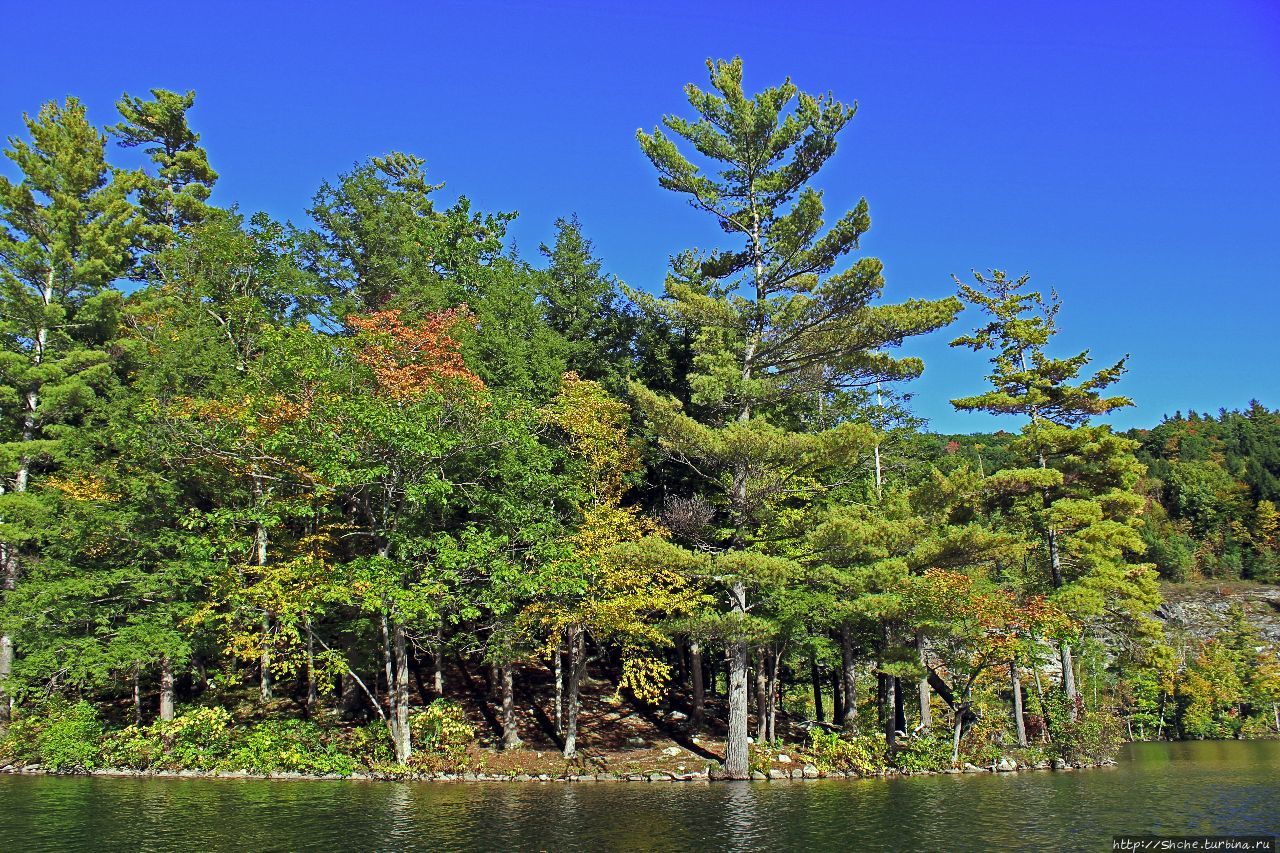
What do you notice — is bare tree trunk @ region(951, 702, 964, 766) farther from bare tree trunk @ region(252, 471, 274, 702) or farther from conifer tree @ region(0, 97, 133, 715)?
conifer tree @ region(0, 97, 133, 715)

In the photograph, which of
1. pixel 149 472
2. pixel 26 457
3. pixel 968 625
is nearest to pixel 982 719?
pixel 968 625

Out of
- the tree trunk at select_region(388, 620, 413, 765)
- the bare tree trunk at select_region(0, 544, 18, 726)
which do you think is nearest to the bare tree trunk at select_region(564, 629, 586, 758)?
the tree trunk at select_region(388, 620, 413, 765)

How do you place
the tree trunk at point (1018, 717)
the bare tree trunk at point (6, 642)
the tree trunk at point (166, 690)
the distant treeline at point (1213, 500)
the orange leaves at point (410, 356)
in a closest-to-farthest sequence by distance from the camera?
1. the tree trunk at point (166, 690)
2. the bare tree trunk at point (6, 642)
3. the orange leaves at point (410, 356)
4. the tree trunk at point (1018, 717)
5. the distant treeline at point (1213, 500)

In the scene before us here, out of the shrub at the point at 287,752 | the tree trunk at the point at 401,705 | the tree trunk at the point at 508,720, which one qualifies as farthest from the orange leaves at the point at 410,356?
the shrub at the point at 287,752

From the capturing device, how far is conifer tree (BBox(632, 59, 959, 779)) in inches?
882

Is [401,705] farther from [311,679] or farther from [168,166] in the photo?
[168,166]

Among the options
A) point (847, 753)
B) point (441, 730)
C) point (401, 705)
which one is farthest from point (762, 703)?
point (401, 705)

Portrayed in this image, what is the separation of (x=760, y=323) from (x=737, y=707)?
39.9 ft

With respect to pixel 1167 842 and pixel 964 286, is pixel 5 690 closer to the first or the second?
pixel 1167 842

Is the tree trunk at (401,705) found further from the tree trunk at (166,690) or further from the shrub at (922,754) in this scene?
the shrub at (922,754)

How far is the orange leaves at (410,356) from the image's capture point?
24.2 metres

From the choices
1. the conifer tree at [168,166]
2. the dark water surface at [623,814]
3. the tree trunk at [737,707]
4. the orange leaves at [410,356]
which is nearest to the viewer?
the dark water surface at [623,814]

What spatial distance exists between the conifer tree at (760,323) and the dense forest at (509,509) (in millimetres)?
119

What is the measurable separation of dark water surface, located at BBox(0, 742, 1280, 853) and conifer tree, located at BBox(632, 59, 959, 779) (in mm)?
5520
